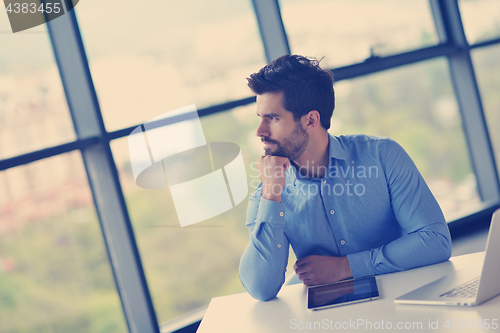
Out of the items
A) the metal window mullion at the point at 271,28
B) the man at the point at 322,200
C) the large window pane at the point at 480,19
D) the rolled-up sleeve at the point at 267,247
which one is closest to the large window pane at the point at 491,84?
the large window pane at the point at 480,19

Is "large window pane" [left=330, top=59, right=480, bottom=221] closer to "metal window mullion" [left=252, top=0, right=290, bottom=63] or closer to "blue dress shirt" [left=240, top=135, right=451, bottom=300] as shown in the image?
"metal window mullion" [left=252, top=0, right=290, bottom=63]

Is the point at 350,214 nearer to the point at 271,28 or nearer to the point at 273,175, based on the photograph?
the point at 273,175

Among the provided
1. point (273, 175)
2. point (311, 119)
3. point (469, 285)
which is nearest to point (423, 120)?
point (311, 119)

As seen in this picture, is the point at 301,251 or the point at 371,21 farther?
the point at 371,21

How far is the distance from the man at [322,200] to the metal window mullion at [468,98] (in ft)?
6.79

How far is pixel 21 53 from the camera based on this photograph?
2.07 meters

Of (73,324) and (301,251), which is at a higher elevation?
(301,251)

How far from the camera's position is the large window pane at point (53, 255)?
198cm

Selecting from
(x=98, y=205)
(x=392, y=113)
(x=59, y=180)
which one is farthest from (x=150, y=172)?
(x=392, y=113)

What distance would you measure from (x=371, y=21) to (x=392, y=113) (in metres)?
0.74

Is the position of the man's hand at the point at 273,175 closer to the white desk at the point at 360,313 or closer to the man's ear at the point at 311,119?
the man's ear at the point at 311,119

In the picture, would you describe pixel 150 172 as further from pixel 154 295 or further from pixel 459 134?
pixel 459 134

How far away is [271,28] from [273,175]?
1430 millimetres

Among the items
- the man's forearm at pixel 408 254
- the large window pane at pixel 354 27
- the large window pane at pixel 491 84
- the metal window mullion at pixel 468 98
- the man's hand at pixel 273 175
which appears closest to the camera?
the man's forearm at pixel 408 254
